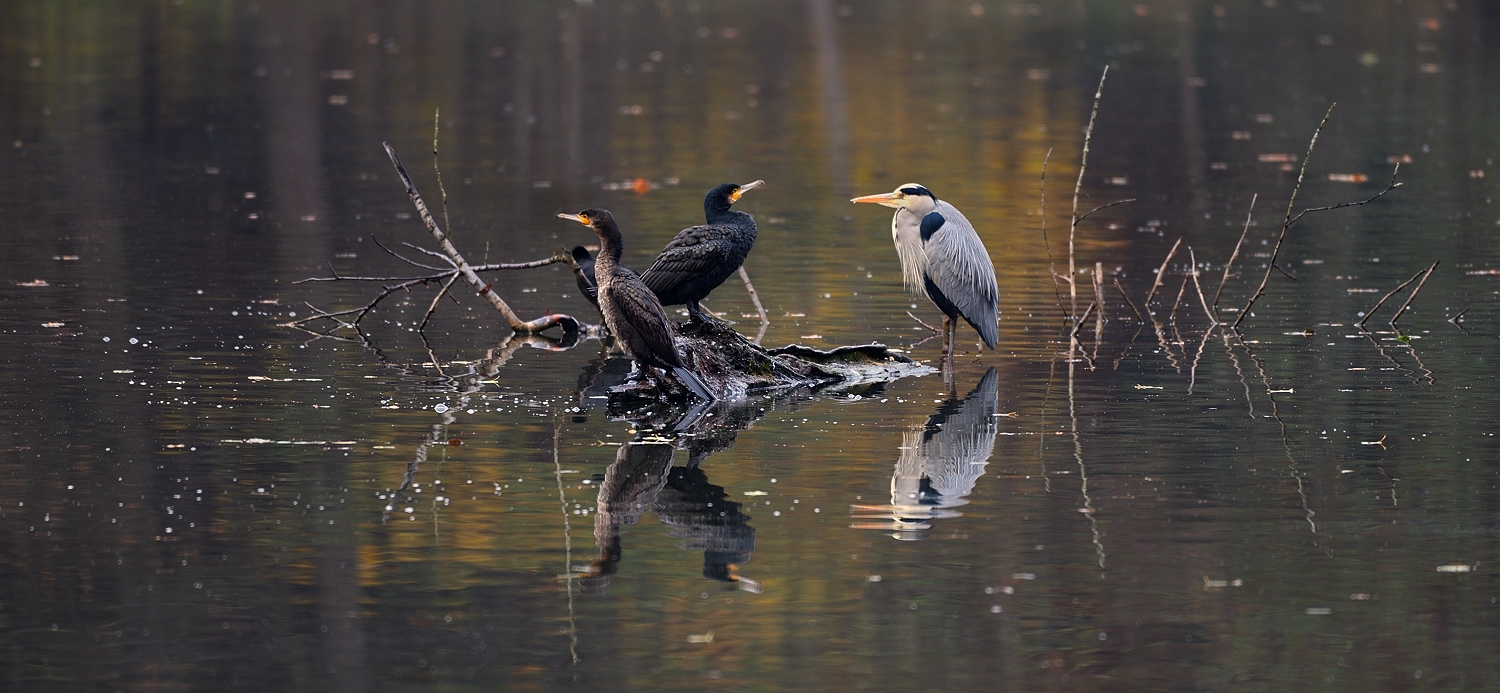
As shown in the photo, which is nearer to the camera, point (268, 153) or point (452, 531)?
point (452, 531)

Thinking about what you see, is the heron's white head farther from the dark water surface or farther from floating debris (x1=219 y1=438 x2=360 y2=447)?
floating debris (x1=219 y1=438 x2=360 y2=447)

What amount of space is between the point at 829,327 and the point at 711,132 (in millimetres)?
13431

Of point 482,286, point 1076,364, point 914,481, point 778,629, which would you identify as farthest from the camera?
point 482,286

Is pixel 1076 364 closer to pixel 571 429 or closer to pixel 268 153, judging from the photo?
pixel 571 429

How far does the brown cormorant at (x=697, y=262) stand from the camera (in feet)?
39.4

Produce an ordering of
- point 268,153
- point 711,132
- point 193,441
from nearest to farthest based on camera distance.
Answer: point 193,441 → point 268,153 → point 711,132

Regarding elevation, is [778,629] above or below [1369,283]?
below

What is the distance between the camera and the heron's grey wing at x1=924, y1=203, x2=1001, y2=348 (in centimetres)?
1280

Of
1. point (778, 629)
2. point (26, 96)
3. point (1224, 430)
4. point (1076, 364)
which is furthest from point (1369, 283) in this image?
point (26, 96)

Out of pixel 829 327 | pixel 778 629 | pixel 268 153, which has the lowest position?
pixel 778 629

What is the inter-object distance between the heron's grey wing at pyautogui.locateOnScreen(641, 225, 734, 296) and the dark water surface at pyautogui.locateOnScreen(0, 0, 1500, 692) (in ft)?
2.61

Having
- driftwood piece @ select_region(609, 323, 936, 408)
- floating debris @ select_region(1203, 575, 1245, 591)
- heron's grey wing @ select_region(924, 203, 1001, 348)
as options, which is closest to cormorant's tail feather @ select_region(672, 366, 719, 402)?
driftwood piece @ select_region(609, 323, 936, 408)

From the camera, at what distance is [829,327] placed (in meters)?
13.7

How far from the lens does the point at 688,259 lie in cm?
1202
